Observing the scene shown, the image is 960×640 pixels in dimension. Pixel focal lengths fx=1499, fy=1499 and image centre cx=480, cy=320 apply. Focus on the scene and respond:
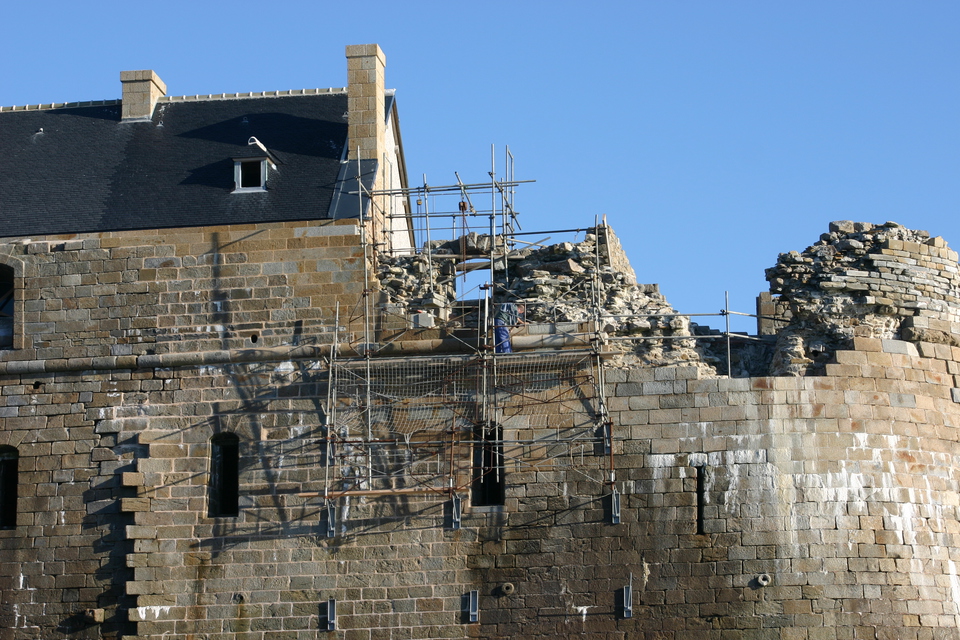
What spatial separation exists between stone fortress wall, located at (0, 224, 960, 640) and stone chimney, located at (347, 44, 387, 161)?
2.21 meters

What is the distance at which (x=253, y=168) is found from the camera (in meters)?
25.6

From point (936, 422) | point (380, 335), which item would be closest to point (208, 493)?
point (380, 335)

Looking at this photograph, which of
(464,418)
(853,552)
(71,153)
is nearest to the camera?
(853,552)

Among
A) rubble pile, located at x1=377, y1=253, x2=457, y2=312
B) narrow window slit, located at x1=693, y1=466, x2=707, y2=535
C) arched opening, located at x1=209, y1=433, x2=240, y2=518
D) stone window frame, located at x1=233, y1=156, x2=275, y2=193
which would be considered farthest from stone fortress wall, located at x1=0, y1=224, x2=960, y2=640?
stone window frame, located at x1=233, y1=156, x2=275, y2=193

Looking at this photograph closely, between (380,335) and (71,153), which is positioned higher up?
(71,153)

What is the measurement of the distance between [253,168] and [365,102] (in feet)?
7.31

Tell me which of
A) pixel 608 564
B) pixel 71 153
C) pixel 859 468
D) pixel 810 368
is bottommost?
pixel 608 564

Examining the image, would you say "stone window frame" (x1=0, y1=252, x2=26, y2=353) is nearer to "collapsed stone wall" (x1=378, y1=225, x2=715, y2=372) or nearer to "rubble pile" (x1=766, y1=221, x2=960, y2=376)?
"collapsed stone wall" (x1=378, y1=225, x2=715, y2=372)

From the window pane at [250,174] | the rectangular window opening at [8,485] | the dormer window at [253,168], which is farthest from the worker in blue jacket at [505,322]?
the rectangular window opening at [8,485]

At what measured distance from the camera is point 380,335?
23.3 metres

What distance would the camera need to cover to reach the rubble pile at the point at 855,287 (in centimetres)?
2267

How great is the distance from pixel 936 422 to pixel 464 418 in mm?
7065

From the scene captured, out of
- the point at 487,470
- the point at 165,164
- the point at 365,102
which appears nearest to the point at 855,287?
the point at 487,470

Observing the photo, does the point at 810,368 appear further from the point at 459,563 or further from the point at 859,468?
the point at 459,563
